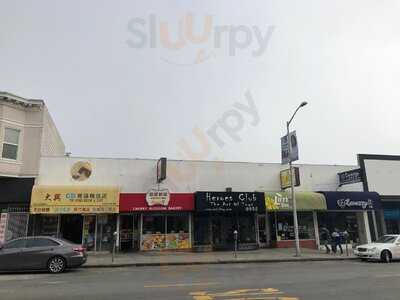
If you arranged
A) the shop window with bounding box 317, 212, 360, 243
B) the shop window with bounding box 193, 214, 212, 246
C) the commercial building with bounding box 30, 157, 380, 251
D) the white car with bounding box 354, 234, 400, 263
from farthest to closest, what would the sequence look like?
the shop window with bounding box 317, 212, 360, 243
the shop window with bounding box 193, 214, 212, 246
the commercial building with bounding box 30, 157, 380, 251
the white car with bounding box 354, 234, 400, 263

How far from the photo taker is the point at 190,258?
19.6 meters

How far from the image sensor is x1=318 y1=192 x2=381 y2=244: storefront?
24.8 m

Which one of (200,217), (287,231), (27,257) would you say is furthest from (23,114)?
(287,231)

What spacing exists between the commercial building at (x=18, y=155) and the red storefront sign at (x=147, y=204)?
5250 mm

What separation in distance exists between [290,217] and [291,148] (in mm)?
5855

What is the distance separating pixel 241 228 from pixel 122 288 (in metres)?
14.8

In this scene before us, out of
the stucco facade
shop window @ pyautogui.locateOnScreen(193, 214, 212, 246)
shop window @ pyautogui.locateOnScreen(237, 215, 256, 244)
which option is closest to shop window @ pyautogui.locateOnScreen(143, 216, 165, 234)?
shop window @ pyautogui.locateOnScreen(193, 214, 212, 246)

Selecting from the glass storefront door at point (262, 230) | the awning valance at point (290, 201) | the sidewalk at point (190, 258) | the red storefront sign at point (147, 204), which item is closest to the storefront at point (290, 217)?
the awning valance at point (290, 201)

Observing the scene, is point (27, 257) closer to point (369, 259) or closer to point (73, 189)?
point (73, 189)

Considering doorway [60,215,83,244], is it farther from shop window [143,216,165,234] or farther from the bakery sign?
the bakery sign

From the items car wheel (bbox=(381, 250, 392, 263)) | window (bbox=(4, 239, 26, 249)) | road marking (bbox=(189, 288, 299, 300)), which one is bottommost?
road marking (bbox=(189, 288, 299, 300))

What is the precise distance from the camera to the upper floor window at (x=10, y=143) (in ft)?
67.8

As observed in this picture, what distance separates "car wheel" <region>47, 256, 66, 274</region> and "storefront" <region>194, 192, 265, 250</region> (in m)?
9.19

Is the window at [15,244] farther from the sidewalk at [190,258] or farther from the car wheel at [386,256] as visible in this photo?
the car wheel at [386,256]
